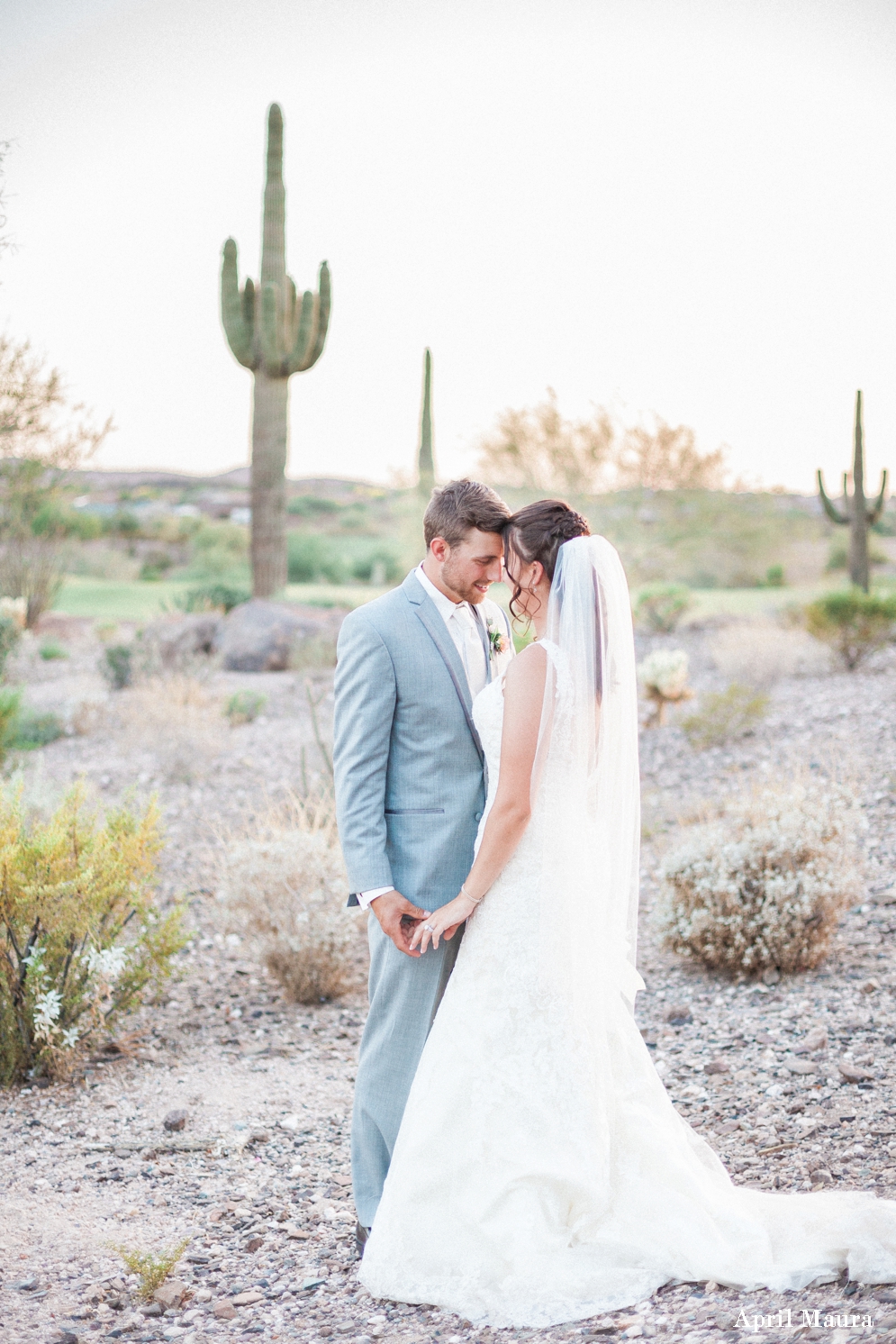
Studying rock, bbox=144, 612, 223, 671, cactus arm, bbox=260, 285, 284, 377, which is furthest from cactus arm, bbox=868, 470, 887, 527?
rock, bbox=144, 612, 223, 671

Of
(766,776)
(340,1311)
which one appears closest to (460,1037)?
(340,1311)

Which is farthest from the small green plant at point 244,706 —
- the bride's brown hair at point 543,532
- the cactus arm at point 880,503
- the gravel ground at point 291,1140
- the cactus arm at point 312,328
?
the cactus arm at point 880,503

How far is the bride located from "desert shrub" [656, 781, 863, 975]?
2138 mm

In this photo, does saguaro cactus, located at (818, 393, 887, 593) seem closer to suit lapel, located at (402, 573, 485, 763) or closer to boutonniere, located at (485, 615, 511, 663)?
boutonniere, located at (485, 615, 511, 663)

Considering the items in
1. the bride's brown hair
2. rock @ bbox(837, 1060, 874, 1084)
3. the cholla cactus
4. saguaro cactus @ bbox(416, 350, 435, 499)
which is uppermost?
saguaro cactus @ bbox(416, 350, 435, 499)

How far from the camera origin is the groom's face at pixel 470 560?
2.87 m

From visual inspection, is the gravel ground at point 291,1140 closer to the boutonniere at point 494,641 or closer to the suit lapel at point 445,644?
the suit lapel at point 445,644

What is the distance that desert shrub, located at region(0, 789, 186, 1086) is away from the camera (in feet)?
13.4

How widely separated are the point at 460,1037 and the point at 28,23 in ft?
24.2

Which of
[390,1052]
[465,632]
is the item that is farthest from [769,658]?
[390,1052]

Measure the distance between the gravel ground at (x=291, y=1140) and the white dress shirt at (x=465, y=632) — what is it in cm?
108

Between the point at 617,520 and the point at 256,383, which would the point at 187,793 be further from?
the point at 617,520

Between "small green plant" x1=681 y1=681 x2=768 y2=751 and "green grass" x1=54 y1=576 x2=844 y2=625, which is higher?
"green grass" x1=54 y1=576 x2=844 y2=625

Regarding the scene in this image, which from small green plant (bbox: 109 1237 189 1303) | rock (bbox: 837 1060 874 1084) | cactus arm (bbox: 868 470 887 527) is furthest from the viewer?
cactus arm (bbox: 868 470 887 527)
